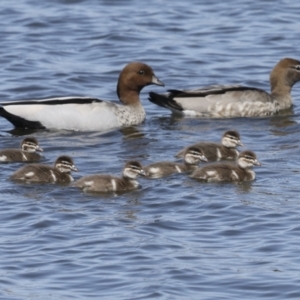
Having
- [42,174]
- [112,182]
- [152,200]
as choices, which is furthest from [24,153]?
[152,200]

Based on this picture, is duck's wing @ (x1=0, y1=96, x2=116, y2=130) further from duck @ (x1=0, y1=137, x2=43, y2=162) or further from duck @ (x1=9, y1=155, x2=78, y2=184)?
duck @ (x1=9, y1=155, x2=78, y2=184)

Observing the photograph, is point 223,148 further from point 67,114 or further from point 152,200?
point 67,114

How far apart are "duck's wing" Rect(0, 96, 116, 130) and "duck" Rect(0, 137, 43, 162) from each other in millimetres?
1775

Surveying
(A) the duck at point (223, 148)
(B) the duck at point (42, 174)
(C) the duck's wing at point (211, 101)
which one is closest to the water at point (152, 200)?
(B) the duck at point (42, 174)

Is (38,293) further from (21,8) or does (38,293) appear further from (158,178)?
(21,8)

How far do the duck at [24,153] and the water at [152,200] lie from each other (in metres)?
0.16

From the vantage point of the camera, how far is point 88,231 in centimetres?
1023

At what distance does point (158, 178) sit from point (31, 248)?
242 centimetres

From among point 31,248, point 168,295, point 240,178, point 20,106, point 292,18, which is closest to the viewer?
point 168,295

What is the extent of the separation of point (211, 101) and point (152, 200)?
15.6 ft

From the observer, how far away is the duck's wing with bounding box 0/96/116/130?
14672mm

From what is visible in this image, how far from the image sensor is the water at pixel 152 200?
9094 mm

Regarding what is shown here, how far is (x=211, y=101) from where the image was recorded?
51.8ft

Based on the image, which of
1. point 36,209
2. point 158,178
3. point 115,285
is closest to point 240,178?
point 158,178
